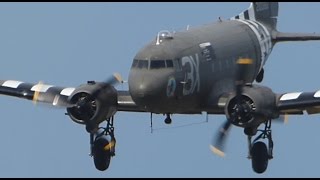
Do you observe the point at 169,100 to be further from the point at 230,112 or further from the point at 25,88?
the point at 25,88

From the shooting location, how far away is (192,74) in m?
48.1

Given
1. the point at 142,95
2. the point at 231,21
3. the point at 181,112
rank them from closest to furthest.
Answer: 1. the point at 142,95
2. the point at 181,112
3. the point at 231,21

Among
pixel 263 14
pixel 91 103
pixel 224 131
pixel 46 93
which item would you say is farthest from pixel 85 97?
pixel 263 14

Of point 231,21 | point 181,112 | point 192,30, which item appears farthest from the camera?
point 231,21

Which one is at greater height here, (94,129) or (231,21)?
(231,21)

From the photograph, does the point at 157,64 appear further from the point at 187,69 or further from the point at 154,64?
the point at 187,69

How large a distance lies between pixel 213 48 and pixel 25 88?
887 cm

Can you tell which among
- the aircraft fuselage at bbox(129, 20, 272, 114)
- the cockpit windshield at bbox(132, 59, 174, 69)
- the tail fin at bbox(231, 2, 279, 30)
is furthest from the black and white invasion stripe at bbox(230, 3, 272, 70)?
the cockpit windshield at bbox(132, 59, 174, 69)

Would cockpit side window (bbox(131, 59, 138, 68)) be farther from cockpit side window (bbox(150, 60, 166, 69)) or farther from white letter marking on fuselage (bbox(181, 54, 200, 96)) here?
white letter marking on fuselage (bbox(181, 54, 200, 96))

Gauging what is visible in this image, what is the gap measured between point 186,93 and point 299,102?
4822 millimetres

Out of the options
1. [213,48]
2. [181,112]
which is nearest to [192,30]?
[213,48]

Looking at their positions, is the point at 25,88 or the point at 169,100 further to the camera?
the point at 25,88

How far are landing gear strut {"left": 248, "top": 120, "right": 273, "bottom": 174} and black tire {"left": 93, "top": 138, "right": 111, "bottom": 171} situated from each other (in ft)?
21.2

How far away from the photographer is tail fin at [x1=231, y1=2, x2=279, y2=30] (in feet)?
206
